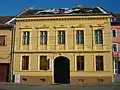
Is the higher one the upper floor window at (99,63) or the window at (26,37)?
the window at (26,37)

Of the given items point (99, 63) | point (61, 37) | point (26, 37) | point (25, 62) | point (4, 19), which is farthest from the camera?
point (4, 19)

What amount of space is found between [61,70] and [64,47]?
→ 3533 mm

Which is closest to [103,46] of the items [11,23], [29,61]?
[29,61]

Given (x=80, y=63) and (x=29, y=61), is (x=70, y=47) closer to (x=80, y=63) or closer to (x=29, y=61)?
(x=80, y=63)

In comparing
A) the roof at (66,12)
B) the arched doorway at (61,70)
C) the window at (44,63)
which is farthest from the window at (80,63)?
the roof at (66,12)

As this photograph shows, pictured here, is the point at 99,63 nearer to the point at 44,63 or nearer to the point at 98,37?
the point at 98,37

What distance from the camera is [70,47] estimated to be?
32375mm

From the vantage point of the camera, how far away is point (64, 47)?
32438 millimetres

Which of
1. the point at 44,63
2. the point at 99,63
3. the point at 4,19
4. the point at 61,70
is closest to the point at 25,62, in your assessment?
the point at 44,63

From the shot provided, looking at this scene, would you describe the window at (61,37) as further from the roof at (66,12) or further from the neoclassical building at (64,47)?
the roof at (66,12)

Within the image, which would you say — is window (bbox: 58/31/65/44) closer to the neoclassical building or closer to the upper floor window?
the neoclassical building

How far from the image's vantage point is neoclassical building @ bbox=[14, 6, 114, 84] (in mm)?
31703

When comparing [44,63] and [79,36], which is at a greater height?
[79,36]

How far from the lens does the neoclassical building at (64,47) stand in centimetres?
3170
